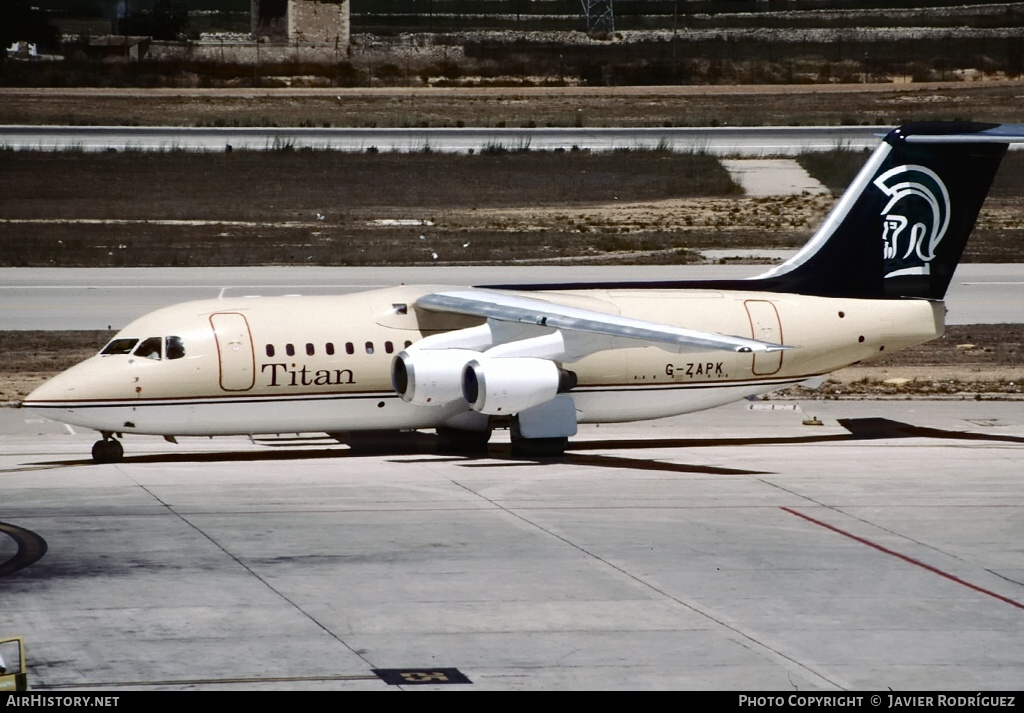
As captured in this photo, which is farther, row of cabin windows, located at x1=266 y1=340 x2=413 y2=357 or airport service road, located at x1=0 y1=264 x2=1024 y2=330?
airport service road, located at x1=0 y1=264 x2=1024 y2=330

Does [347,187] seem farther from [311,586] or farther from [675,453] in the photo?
[311,586]

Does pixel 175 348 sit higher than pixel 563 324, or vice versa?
pixel 563 324

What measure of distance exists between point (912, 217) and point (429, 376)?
10300 mm

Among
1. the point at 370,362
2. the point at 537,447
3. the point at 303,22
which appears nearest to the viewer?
the point at 370,362

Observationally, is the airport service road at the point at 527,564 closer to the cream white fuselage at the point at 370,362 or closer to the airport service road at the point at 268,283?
the cream white fuselage at the point at 370,362

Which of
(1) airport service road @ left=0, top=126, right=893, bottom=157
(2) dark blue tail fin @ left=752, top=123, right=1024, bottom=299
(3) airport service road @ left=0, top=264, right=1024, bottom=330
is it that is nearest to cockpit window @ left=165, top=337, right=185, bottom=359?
(2) dark blue tail fin @ left=752, top=123, right=1024, bottom=299

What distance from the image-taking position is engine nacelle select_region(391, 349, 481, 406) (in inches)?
1075

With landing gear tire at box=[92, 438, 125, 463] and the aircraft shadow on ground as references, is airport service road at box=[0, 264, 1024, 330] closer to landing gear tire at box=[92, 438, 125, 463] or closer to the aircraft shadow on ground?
the aircraft shadow on ground

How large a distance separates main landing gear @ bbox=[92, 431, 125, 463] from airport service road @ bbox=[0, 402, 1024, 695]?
29 centimetres

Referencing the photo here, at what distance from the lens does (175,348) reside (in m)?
27.2

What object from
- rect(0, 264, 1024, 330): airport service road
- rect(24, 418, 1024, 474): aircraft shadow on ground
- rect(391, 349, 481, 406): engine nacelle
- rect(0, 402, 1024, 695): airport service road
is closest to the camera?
rect(0, 402, 1024, 695): airport service road

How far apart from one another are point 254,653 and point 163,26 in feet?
375

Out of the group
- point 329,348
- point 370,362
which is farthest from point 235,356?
point 370,362

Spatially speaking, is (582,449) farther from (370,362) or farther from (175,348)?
(175,348)
